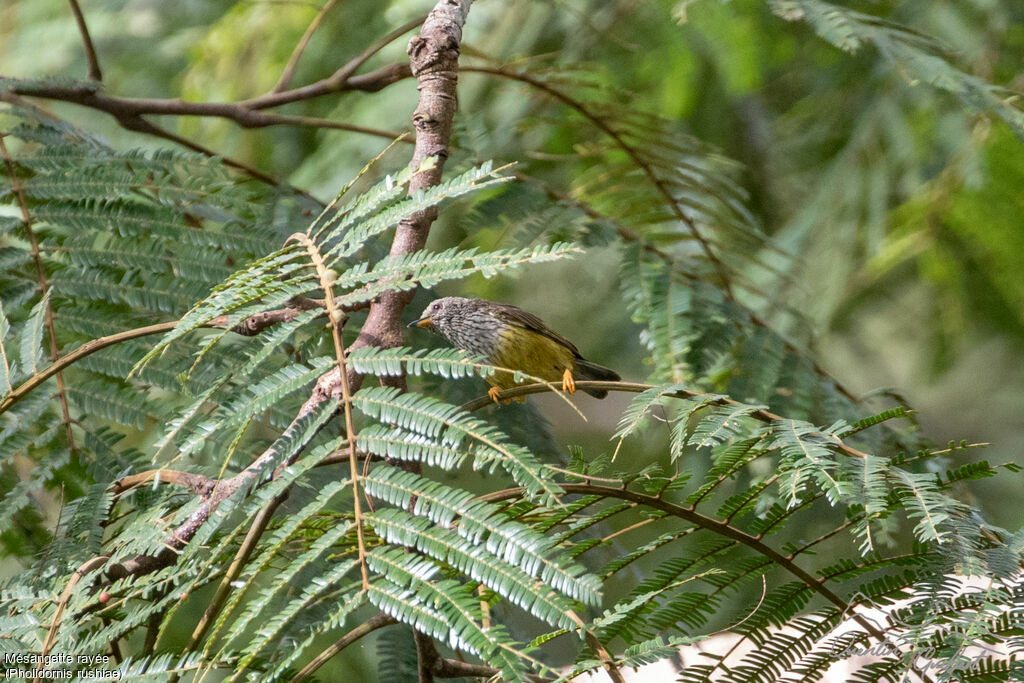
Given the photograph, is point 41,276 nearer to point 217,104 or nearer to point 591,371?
point 217,104

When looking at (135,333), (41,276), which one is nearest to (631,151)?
(41,276)

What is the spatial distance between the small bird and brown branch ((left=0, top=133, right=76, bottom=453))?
0.97m

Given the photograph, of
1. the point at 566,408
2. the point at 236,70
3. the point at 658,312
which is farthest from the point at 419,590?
the point at 236,70

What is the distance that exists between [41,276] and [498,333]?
1260mm

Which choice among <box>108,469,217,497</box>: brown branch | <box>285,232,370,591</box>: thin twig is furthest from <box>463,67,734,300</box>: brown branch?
<box>108,469,217,497</box>: brown branch

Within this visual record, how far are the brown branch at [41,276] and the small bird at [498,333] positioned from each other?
965 mm

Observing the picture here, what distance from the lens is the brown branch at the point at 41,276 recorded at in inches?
80.7

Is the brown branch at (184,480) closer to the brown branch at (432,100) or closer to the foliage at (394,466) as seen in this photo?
the foliage at (394,466)

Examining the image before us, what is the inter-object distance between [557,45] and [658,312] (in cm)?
242

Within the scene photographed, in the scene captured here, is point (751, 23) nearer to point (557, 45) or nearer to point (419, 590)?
point (557, 45)

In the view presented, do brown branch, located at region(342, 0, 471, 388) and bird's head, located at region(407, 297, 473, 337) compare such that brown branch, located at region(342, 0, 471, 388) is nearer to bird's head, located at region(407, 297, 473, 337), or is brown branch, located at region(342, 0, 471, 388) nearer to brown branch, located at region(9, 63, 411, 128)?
brown branch, located at region(9, 63, 411, 128)

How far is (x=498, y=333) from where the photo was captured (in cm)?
280

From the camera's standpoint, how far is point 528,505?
1491 mm

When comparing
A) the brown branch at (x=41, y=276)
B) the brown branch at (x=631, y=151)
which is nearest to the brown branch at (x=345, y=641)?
the brown branch at (x=41, y=276)
